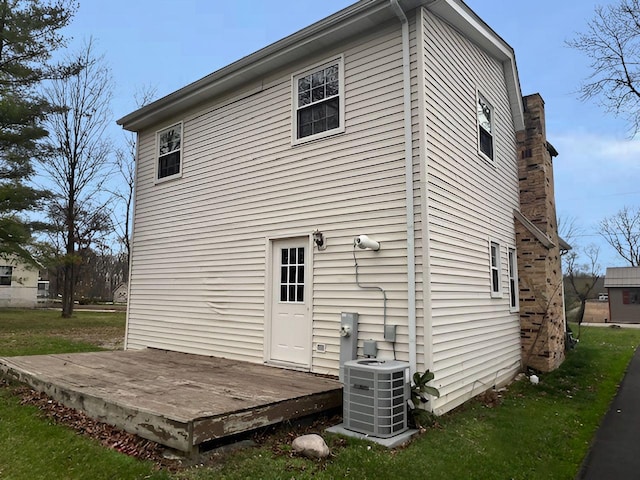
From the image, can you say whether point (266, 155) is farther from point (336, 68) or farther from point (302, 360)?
point (302, 360)

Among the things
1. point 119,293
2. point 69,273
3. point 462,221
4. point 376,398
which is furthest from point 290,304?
point 119,293

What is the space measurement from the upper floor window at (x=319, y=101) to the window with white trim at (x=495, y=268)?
3.67 m

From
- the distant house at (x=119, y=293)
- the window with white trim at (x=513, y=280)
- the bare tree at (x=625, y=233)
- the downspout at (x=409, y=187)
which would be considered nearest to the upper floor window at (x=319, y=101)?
the downspout at (x=409, y=187)

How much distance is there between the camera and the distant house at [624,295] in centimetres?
2953

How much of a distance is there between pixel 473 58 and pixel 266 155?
4.07 m

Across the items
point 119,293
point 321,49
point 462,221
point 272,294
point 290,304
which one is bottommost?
point 119,293

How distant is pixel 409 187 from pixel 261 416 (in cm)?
325

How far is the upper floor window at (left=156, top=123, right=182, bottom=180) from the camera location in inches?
372

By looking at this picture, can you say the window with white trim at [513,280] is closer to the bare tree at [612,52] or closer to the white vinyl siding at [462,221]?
the white vinyl siding at [462,221]

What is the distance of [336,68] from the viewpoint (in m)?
6.76

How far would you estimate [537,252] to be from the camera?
8922mm

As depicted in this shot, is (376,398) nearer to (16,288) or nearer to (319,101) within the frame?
(319,101)

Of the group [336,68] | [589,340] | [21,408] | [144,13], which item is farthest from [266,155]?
[589,340]

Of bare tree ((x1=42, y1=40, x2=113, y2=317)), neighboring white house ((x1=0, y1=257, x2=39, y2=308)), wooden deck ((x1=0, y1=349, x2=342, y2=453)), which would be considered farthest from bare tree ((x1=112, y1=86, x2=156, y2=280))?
wooden deck ((x1=0, y1=349, x2=342, y2=453))
